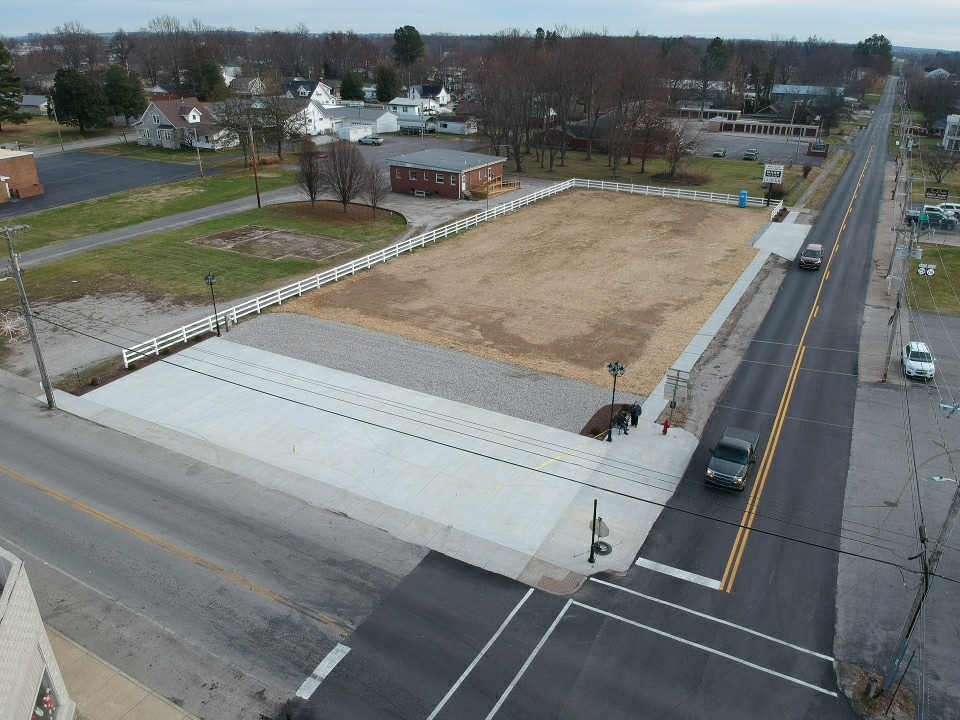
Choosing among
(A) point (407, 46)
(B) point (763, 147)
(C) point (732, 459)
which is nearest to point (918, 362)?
(C) point (732, 459)

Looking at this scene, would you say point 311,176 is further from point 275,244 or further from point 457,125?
point 457,125

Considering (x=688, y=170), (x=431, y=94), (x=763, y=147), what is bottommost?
(x=688, y=170)

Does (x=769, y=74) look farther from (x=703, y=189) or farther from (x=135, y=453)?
(x=135, y=453)

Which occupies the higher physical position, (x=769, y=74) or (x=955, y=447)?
(x=769, y=74)

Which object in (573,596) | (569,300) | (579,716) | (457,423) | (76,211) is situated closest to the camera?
(579,716)

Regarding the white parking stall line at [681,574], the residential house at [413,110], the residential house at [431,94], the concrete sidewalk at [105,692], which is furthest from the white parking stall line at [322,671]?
the residential house at [431,94]

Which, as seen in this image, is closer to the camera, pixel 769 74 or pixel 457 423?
pixel 457 423

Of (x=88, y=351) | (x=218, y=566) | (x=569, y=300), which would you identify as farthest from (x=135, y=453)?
(x=569, y=300)
